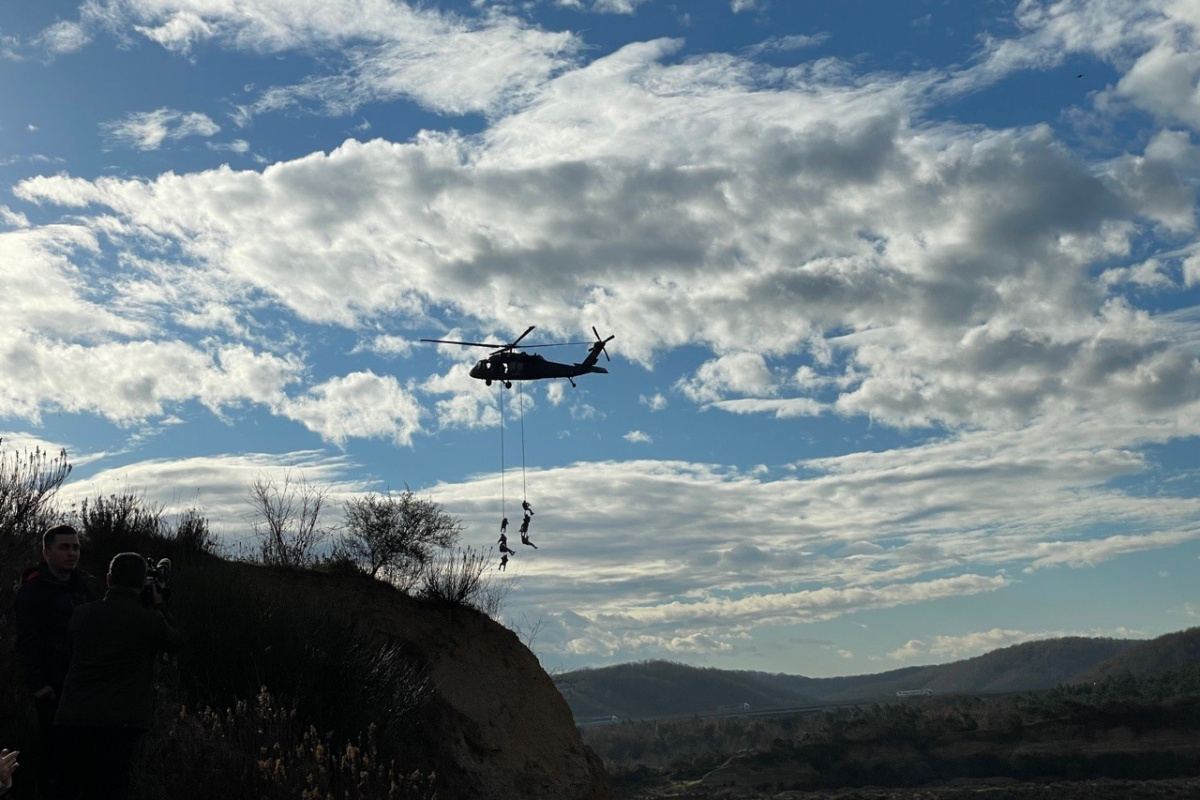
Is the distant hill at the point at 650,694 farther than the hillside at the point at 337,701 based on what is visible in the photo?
Yes

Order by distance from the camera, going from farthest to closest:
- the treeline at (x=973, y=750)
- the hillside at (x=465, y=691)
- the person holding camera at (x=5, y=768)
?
the treeline at (x=973, y=750) → the hillside at (x=465, y=691) → the person holding camera at (x=5, y=768)

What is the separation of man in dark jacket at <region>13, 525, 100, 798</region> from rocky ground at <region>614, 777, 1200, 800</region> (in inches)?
1588

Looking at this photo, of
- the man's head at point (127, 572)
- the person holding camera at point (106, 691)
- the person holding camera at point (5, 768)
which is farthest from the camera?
the man's head at point (127, 572)

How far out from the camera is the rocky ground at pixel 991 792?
154 feet

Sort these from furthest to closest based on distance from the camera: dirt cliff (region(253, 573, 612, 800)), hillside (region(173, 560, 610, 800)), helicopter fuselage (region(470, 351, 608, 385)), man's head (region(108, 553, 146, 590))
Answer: helicopter fuselage (region(470, 351, 608, 385)), dirt cliff (region(253, 573, 612, 800)), hillside (region(173, 560, 610, 800)), man's head (region(108, 553, 146, 590))

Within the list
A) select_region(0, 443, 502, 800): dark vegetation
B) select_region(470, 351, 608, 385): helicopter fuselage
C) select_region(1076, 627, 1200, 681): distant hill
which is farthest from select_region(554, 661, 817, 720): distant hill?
select_region(0, 443, 502, 800): dark vegetation

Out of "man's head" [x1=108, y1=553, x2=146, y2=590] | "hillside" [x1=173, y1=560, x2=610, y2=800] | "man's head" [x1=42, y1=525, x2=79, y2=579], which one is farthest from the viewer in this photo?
"hillside" [x1=173, y1=560, x2=610, y2=800]

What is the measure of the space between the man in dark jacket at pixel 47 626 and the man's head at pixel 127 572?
1.04 metres

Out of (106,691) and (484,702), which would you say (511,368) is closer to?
(484,702)

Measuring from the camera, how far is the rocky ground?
1847 inches

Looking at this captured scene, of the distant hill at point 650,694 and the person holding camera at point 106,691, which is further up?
the person holding camera at point 106,691

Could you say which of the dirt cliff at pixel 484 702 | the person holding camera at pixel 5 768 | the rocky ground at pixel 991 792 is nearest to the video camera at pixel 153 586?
the person holding camera at pixel 5 768

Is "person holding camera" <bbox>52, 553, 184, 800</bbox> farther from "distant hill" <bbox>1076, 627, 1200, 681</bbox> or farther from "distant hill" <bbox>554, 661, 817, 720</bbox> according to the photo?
"distant hill" <bbox>554, 661, 817, 720</bbox>

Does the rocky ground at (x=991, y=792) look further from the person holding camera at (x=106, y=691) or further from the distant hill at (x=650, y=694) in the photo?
the distant hill at (x=650, y=694)
